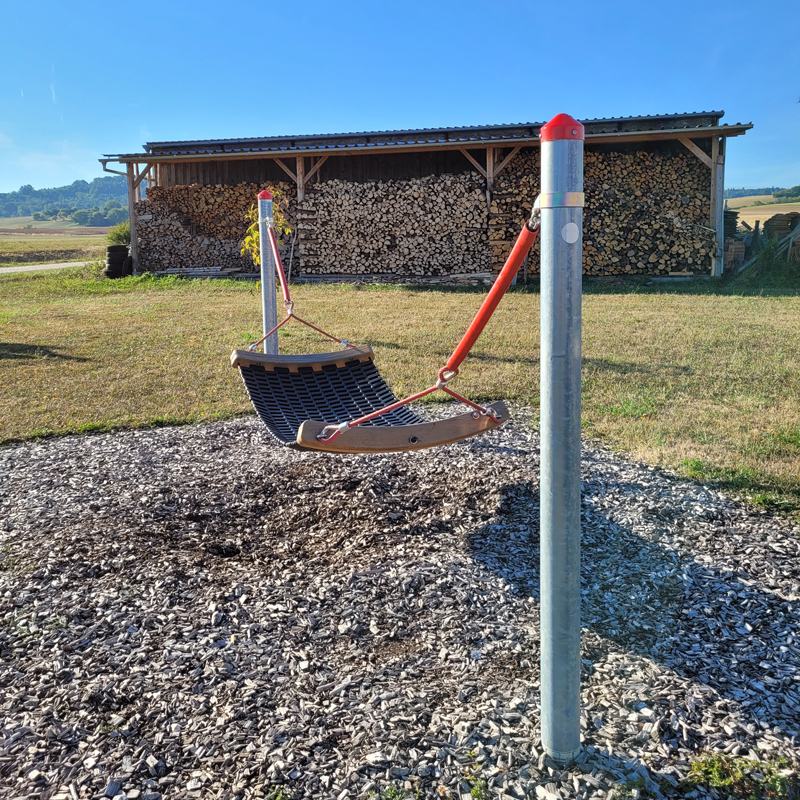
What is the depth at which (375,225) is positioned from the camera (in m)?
15.2

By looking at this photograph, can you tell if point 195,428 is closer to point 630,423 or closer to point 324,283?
point 630,423

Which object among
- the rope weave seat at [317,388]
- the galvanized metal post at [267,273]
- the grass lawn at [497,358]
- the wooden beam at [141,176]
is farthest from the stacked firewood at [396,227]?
the rope weave seat at [317,388]

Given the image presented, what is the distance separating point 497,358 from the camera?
298 inches

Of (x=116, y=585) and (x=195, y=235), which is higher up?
(x=195, y=235)

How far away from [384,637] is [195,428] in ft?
10.4

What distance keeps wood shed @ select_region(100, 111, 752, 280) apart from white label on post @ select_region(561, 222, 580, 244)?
12.6 meters

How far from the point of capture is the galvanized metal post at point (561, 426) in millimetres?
1760

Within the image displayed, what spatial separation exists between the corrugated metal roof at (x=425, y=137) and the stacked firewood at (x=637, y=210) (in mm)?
643

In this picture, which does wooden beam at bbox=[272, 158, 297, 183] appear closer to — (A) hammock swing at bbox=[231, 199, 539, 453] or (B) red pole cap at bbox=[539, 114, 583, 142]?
(A) hammock swing at bbox=[231, 199, 539, 453]

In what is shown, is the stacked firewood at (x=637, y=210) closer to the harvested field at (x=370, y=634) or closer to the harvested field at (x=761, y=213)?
the harvested field at (x=370, y=634)

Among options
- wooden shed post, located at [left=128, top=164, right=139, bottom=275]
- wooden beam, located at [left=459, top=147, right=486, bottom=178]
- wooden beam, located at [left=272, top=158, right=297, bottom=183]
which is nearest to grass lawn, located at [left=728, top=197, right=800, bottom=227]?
wooden beam, located at [left=459, top=147, right=486, bottom=178]

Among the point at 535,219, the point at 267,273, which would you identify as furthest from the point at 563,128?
the point at 267,273

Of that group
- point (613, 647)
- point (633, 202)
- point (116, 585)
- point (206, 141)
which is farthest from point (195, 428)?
point (206, 141)

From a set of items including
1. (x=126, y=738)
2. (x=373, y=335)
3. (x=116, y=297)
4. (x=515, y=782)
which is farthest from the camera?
(x=116, y=297)
